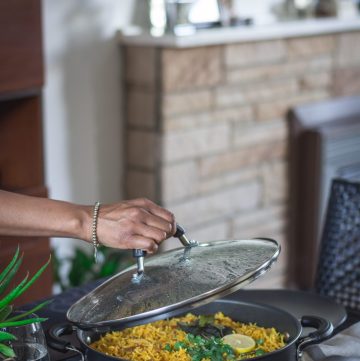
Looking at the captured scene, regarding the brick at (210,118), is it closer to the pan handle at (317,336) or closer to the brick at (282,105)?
the brick at (282,105)

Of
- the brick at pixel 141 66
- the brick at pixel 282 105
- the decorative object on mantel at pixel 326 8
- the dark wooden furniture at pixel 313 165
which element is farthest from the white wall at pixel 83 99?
the decorative object on mantel at pixel 326 8

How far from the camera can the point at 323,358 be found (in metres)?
1.41

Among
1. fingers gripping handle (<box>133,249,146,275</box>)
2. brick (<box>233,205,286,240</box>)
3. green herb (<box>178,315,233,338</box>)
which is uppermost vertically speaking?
fingers gripping handle (<box>133,249,146,275</box>)

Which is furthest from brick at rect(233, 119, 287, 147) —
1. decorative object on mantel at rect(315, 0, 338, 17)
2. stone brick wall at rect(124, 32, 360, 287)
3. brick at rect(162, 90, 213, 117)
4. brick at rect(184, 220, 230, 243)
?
decorative object on mantel at rect(315, 0, 338, 17)

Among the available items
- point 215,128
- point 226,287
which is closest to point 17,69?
point 215,128

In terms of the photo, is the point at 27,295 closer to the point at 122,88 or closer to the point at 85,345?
the point at 122,88

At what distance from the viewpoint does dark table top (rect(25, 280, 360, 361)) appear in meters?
1.56

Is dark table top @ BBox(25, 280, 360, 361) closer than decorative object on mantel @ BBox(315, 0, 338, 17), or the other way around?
dark table top @ BBox(25, 280, 360, 361)

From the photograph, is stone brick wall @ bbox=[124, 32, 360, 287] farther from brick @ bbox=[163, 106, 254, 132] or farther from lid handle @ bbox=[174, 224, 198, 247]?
lid handle @ bbox=[174, 224, 198, 247]

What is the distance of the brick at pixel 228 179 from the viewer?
3.29 metres

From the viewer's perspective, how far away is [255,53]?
3.36 meters

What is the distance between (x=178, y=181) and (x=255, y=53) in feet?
2.05

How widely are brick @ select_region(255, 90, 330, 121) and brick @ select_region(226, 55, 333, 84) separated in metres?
0.10

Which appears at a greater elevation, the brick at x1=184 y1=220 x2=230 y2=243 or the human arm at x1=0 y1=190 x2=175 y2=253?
the human arm at x1=0 y1=190 x2=175 y2=253
